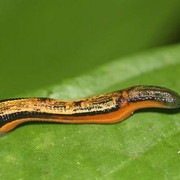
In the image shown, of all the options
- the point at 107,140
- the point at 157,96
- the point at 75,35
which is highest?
the point at 75,35

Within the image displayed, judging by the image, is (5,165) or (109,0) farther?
(109,0)

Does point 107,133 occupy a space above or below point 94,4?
below

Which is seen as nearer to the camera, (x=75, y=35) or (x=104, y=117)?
(x=104, y=117)

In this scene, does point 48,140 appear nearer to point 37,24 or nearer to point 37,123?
point 37,123

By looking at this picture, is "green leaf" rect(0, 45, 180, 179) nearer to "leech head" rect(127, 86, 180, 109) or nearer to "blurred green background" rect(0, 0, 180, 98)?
"leech head" rect(127, 86, 180, 109)

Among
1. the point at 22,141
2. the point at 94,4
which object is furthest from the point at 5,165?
the point at 94,4

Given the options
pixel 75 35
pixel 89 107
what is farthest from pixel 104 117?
pixel 75 35

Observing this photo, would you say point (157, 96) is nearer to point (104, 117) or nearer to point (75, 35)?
point (104, 117)
